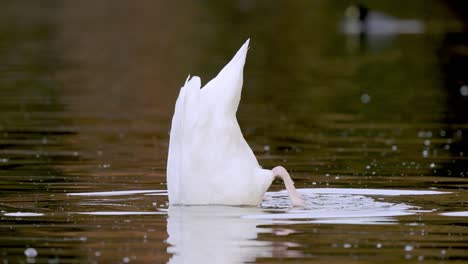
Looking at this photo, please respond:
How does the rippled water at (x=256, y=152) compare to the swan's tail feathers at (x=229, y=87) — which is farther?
A: the swan's tail feathers at (x=229, y=87)

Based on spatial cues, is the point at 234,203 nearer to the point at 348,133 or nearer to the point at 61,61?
the point at 348,133

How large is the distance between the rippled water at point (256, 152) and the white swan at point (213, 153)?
16 cm

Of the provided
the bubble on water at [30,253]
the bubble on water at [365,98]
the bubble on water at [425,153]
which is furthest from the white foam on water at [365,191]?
the bubble on water at [365,98]

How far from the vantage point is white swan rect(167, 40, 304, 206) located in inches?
497

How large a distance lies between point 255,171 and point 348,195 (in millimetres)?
1619

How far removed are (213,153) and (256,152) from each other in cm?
575

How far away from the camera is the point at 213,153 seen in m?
12.6

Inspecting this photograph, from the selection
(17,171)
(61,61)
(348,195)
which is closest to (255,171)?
(348,195)

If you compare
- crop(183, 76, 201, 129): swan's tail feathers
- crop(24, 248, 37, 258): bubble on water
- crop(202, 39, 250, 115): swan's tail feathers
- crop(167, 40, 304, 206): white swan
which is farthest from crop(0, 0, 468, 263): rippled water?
crop(202, 39, 250, 115): swan's tail feathers

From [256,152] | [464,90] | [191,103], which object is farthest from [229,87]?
[464,90]

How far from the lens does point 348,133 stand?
67.4 feet

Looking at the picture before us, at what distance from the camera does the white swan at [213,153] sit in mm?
12625

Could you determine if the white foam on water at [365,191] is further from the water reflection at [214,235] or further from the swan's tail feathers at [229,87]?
the swan's tail feathers at [229,87]

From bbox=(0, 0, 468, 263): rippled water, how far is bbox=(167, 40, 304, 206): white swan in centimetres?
→ 16
